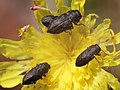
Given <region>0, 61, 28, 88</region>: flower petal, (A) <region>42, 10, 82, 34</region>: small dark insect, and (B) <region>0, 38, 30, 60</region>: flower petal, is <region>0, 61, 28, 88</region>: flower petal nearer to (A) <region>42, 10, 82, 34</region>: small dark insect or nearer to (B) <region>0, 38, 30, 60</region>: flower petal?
(B) <region>0, 38, 30, 60</region>: flower petal

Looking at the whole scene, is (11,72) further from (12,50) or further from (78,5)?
(78,5)

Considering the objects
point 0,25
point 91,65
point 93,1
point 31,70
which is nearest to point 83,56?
point 91,65

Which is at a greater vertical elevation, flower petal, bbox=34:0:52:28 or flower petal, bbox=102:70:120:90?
flower petal, bbox=34:0:52:28

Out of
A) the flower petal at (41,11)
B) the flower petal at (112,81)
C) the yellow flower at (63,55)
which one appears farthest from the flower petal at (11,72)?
the flower petal at (112,81)

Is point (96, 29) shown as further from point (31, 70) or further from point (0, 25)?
point (0, 25)

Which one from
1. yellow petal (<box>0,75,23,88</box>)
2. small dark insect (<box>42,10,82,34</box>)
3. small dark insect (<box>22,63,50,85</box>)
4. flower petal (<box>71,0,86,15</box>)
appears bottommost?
yellow petal (<box>0,75,23,88</box>)

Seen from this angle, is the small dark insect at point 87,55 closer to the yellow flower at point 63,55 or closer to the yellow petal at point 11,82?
the yellow flower at point 63,55

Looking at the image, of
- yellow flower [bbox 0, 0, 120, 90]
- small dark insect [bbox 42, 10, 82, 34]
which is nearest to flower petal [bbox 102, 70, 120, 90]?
yellow flower [bbox 0, 0, 120, 90]
